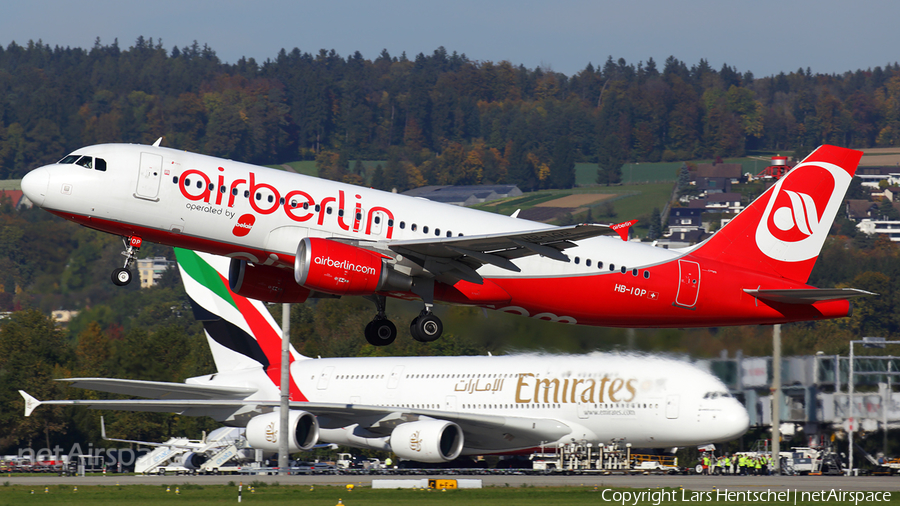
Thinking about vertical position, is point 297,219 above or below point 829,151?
below

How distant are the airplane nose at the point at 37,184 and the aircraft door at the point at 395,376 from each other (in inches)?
1107

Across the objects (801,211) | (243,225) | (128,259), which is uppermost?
(801,211)

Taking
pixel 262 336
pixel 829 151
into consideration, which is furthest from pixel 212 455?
pixel 829 151

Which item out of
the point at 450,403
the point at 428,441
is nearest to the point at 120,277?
the point at 428,441

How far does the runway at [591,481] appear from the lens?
1741 inches

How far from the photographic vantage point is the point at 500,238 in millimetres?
31078

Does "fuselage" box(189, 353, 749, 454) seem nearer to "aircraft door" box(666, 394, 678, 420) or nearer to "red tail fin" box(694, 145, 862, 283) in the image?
"aircraft door" box(666, 394, 678, 420)

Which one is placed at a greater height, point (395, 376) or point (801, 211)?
point (801, 211)

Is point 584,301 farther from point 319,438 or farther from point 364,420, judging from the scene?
point 319,438

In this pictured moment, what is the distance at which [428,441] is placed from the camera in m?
52.7

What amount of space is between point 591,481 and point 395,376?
561 inches

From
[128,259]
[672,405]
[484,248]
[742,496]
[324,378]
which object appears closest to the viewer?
[484,248]

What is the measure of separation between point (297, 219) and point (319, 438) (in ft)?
96.5

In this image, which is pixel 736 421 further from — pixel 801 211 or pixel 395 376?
pixel 395 376
